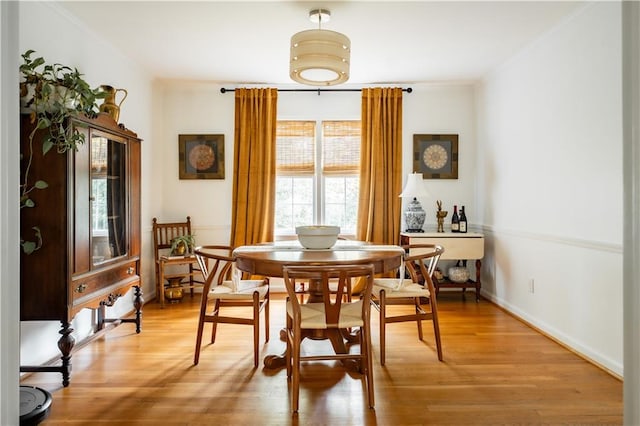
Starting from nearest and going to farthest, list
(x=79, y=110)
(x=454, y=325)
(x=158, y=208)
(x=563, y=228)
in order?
(x=79, y=110)
(x=563, y=228)
(x=454, y=325)
(x=158, y=208)

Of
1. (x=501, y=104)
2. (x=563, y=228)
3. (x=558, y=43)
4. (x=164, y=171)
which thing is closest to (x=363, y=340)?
(x=563, y=228)

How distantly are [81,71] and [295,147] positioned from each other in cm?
236

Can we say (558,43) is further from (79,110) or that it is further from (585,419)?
(79,110)

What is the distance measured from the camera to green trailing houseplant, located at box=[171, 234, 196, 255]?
4.45 m

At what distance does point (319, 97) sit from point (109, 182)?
2772 mm

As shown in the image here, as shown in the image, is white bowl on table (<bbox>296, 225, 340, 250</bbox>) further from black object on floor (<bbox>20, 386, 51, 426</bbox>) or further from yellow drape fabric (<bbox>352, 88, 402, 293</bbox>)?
yellow drape fabric (<bbox>352, 88, 402, 293</bbox>)

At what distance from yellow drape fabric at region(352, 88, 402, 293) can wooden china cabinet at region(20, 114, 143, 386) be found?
8.83 ft

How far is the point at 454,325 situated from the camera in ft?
12.0

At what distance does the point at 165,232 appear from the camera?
4.75m

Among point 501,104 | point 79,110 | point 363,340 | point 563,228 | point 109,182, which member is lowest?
point 363,340

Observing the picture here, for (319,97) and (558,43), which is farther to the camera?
(319,97)

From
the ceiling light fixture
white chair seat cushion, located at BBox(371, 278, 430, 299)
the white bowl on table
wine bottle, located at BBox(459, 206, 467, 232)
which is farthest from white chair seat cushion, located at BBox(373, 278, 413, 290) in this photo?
wine bottle, located at BBox(459, 206, 467, 232)

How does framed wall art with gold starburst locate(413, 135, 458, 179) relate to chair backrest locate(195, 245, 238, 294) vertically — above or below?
above

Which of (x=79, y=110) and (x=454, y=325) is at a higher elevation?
(x=79, y=110)
